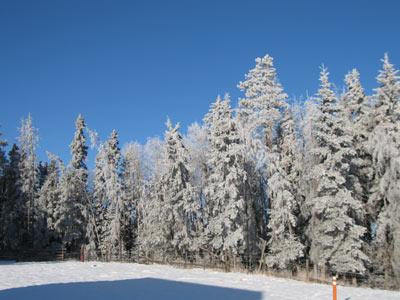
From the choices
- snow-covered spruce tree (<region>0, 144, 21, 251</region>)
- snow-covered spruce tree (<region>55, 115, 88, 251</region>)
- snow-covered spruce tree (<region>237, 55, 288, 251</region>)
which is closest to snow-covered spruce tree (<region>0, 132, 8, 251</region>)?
snow-covered spruce tree (<region>0, 144, 21, 251</region>)

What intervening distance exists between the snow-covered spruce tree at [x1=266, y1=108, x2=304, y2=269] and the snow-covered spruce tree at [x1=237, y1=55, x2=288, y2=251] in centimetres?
106

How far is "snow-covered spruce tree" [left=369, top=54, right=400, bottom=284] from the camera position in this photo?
27516 millimetres

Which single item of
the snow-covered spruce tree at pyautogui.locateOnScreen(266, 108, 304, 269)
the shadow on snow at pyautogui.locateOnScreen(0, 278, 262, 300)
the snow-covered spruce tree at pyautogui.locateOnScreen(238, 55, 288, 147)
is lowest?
the shadow on snow at pyautogui.locateOnScreen(0, 278, 262, 300)

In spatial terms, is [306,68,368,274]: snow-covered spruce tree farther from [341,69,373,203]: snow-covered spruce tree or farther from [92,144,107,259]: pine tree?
[92,144,107,259]: pine tree

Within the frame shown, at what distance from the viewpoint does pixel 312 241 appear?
28953 mm

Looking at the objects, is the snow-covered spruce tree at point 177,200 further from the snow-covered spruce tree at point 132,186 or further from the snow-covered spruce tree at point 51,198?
the snow-covered spruce tree at point 51,198

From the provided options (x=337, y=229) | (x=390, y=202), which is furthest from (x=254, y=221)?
(x=390, y=202)

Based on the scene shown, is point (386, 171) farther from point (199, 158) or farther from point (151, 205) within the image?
point (151, 205)

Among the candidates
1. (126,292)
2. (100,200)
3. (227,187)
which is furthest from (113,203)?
(126,292)

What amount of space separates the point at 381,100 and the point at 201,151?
18627 mm

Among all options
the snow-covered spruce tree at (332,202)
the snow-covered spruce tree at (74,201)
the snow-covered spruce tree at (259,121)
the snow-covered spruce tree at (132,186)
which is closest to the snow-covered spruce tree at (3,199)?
the snow-covered spruce tree at (74,201)

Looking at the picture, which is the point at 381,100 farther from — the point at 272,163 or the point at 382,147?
the point at 272,163

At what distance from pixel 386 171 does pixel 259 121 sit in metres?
8.95

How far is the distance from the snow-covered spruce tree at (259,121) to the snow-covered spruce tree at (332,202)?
374 cm
